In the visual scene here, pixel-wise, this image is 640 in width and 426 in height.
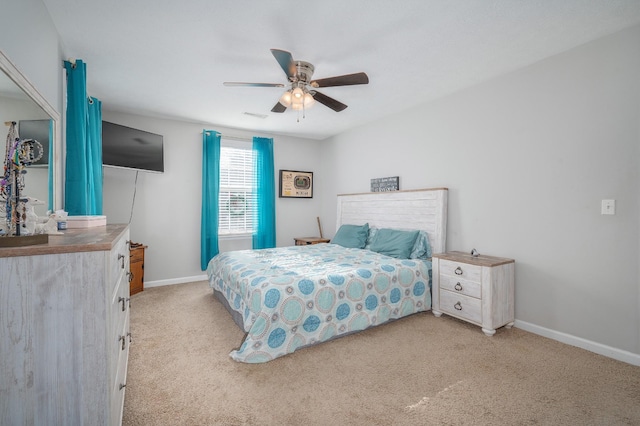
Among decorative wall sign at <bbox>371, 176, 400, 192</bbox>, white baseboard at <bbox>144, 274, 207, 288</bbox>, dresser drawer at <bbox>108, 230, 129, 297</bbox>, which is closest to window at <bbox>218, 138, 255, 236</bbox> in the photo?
white baseboard at <bbox>144, 274, 207, 288</bbox>

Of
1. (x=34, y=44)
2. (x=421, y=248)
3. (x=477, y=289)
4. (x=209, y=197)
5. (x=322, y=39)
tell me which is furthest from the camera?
(x=209, y=197)

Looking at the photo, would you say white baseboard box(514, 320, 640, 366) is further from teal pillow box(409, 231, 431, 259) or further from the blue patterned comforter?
teal pillow box(409, 231, 431, 259)

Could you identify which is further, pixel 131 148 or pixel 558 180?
pixel 131 148

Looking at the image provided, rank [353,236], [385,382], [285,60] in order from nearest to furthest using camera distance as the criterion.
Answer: [385,382] < [285,60] < [353,236]

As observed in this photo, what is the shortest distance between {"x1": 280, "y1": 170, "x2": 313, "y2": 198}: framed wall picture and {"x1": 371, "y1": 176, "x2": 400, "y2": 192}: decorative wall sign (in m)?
1.55

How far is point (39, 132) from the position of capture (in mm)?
1800

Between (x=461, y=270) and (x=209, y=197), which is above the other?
(x=209, y=197)

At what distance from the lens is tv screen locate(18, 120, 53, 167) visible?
154 cm

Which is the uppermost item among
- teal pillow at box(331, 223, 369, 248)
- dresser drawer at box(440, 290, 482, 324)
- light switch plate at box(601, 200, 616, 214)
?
light switch plate at box(601, 200, 616, 214)

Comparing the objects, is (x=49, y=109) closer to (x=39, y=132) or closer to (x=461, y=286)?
(x=39, y=132)

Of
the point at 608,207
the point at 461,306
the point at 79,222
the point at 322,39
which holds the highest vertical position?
the point at 322,39

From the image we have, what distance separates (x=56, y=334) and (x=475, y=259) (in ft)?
10.3

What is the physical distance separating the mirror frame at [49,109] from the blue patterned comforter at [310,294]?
155 cm

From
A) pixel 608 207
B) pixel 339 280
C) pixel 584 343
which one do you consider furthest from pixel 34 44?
pixel 584 343
